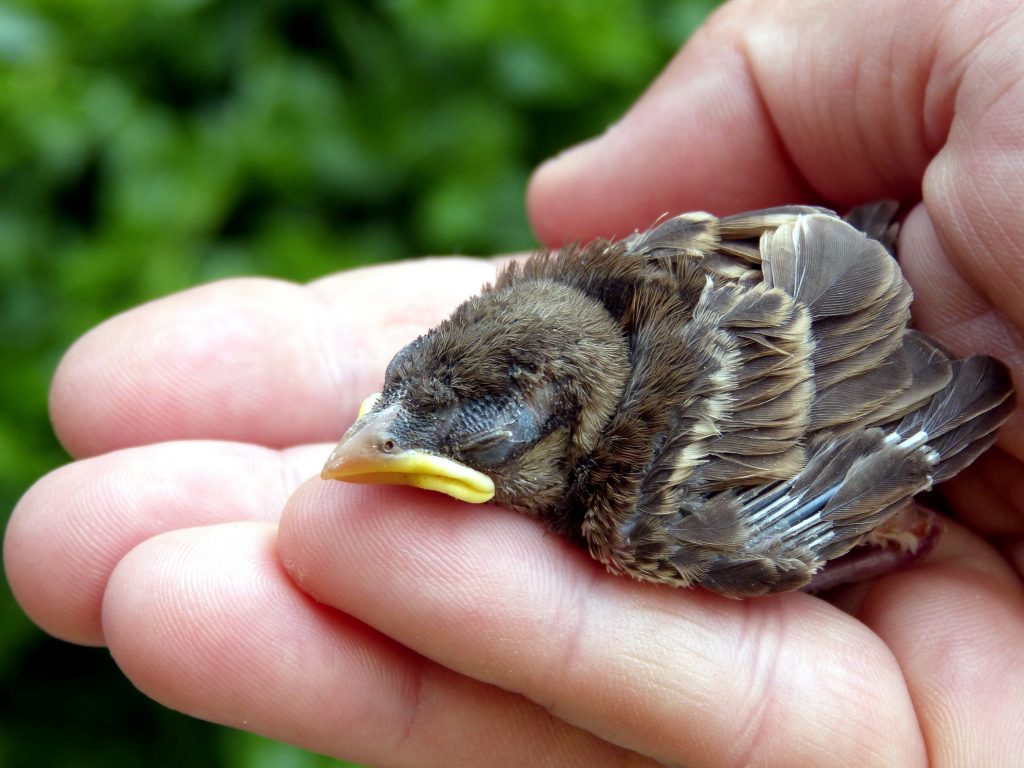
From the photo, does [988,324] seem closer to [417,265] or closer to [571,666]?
[571,666]

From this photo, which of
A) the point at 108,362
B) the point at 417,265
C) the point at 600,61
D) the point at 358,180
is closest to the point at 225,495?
the point at 108,362

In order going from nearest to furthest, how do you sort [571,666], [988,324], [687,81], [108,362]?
[571,666], [988,324], [108,362], [687,81]

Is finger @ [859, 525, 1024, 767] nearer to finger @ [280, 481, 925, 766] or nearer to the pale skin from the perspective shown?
the pale skin

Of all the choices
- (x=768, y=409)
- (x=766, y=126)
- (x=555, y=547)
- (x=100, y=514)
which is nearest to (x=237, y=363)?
(x=100, y=514)

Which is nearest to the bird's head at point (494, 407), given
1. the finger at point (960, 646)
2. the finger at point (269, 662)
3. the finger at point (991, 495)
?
the finger at point (269, 662)

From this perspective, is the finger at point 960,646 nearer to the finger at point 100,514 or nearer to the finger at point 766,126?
the finger at point 766,126

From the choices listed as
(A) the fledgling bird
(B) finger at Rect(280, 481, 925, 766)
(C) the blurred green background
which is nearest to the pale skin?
(B) finger at Rect(280, 481, 925, 766)
